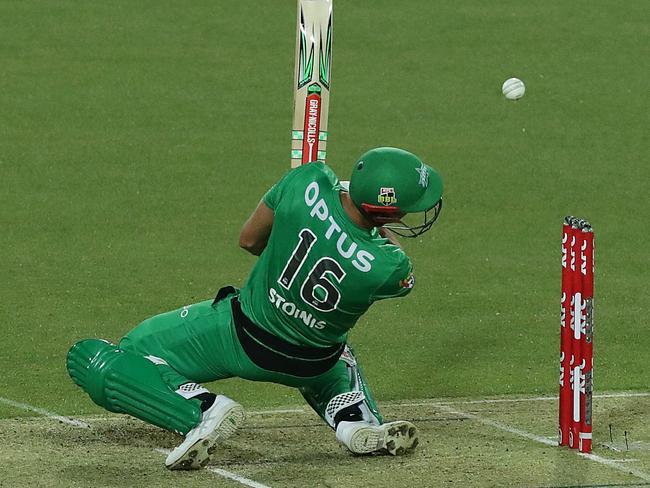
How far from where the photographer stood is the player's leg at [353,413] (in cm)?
610

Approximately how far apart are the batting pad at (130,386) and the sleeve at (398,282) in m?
0.87

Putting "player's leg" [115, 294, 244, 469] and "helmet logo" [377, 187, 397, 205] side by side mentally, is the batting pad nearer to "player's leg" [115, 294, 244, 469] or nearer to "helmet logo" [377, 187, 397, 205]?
"player's leg" [115, 294, 244, 469]

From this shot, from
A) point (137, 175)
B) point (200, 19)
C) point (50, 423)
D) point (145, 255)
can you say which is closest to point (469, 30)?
point (200, 19)

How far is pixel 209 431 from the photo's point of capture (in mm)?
5719

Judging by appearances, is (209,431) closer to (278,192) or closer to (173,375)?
(173,375)

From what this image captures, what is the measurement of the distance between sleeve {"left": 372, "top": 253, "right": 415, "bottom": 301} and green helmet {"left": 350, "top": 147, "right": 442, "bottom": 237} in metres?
0.17

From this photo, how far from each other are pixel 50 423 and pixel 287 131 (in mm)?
7926

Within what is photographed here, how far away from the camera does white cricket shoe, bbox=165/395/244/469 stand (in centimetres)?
572

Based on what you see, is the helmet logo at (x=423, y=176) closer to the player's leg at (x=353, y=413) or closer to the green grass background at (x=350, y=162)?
the player's leg at (x=353, y=413)

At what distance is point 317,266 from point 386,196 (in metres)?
0.41

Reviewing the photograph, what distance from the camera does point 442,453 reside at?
6.27 meters

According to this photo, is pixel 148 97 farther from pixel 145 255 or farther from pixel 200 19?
pixel 145 255

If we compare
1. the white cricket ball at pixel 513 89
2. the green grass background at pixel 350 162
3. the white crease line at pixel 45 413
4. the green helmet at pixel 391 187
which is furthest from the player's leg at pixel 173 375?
the white cricket ball at pixel 513 89

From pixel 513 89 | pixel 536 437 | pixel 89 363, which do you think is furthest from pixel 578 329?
pixel 513 89
